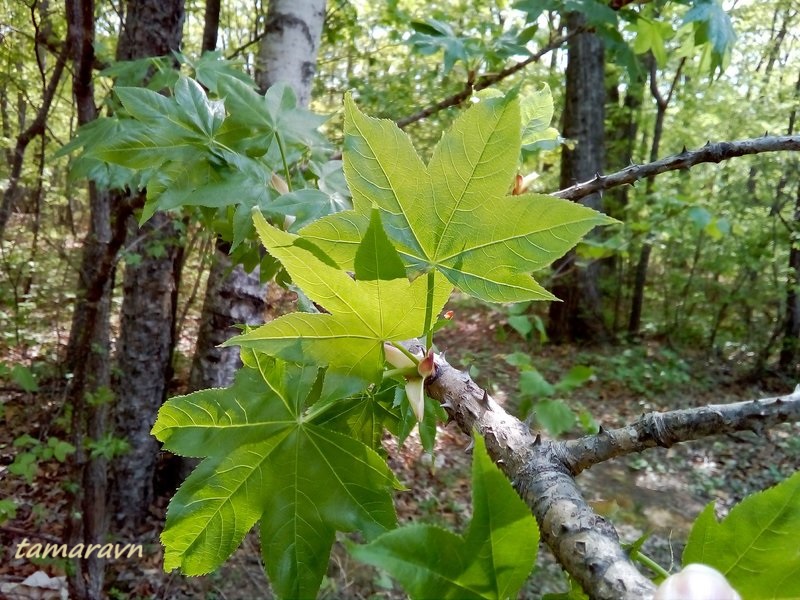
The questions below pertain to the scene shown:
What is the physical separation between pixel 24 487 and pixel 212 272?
1861mm

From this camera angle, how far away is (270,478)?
2.10 feet

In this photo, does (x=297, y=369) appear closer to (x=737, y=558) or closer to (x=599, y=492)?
(x=737, y=558)

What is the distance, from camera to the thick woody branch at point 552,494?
36 cm

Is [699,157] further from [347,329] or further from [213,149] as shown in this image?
[213,149]

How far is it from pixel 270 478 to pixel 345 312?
0.24m

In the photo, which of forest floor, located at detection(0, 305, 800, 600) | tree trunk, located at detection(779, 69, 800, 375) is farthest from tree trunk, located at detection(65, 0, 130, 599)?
tree trunk, located at detection(779, 69, 800, 375)

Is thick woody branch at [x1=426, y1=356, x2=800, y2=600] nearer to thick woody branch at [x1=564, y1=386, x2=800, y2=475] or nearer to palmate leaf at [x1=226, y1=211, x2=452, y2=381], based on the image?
thick woody branch at [x1=564, y1=386, x2=800, y2=475]

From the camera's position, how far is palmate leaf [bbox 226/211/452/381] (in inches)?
19.9

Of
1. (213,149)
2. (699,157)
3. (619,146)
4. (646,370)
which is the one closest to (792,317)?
(646,370)

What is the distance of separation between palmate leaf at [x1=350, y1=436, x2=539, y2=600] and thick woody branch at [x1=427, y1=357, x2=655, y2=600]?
4cm

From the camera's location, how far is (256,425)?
64 cm

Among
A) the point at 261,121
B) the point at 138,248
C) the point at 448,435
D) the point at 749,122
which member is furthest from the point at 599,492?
the point at 749,122

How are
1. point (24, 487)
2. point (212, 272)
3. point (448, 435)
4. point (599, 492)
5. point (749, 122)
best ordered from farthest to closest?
point (749, 122) → point (448, 435) → point (599, 492) → point (24, 487) → point (212, 272)

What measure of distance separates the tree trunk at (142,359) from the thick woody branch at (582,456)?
263 centimetres
